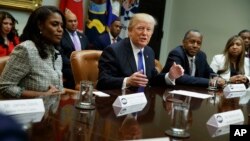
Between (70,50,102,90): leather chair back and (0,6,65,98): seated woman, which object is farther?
(70,50,102,90): leather chair back

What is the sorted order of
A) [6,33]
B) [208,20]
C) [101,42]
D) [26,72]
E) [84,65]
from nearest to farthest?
[26,72] → [84,65] → [6,33] → [101,42] → [208,20]

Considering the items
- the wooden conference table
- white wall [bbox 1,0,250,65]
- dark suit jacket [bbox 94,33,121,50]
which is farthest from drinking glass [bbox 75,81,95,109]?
white wall [bbox 1,0,250,65]

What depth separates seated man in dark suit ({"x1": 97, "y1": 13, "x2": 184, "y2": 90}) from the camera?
2332mm

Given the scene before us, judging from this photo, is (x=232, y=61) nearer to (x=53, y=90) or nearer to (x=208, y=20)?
(x=53, y=90)

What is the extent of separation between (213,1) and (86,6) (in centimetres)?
292

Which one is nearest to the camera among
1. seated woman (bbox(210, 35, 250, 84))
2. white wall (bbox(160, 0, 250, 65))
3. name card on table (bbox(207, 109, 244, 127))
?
name card on table (bbox(207, 109, 244, 127))

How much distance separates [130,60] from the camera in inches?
95.8

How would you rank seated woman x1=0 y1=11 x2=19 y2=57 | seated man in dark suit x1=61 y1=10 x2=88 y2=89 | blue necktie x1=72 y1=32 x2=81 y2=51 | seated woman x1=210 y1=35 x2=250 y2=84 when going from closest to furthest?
seated woman x1=210 y1=35 x2=250 y2=84, seated woman x1=0 y1=11 x2=19 y2=57, seated man in dark suit x1=61 y1=10 x2=88 y2=89, blue necktie x1=72 y1=32 x2=81 y2=51

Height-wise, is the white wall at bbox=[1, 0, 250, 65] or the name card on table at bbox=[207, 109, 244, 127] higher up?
the white wall at bbox=[1, 0, 250, 65]

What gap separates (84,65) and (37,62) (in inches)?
30.5

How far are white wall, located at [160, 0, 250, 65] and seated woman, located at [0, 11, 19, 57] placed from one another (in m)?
3.96

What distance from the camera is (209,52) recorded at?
6742 millimetres

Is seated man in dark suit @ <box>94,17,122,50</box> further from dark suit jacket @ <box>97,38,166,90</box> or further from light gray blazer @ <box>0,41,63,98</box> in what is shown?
light gray blazer @ <box>0,41,63,98</box>

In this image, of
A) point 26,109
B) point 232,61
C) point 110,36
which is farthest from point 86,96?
point 110,36
